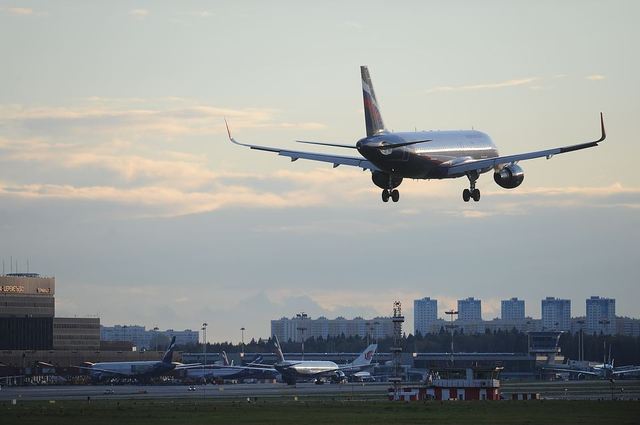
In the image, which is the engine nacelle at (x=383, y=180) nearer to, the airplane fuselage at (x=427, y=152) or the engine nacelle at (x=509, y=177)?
the airplane fuselage at (x=427, y=152)

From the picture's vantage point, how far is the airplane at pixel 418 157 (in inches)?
4692

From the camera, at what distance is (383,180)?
412 feet

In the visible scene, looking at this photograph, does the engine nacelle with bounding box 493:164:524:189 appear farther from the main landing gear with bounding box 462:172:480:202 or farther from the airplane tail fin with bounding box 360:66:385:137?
the airplane tail fin with bounding box 360:66:385:137

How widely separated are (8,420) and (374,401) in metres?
46.4

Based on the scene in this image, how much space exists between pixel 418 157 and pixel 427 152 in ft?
7.14

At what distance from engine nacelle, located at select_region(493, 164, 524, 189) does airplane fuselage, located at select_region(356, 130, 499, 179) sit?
2.96m

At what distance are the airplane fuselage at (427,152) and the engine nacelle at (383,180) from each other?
3.38ft

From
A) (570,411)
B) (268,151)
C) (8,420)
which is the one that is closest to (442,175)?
(268,151)

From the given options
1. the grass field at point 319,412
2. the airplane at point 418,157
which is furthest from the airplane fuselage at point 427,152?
the grass field at point 319,412

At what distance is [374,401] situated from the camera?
145250 mm

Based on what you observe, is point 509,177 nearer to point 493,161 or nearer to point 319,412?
point 493,161

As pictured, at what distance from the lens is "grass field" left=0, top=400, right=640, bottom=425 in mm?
109062

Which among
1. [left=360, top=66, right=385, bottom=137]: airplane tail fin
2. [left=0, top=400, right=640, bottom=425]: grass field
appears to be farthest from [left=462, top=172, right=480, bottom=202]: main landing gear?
[left=0, top=400, right=640, bottom=425]: grass field

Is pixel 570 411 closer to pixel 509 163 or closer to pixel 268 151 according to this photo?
pixel 509 163
